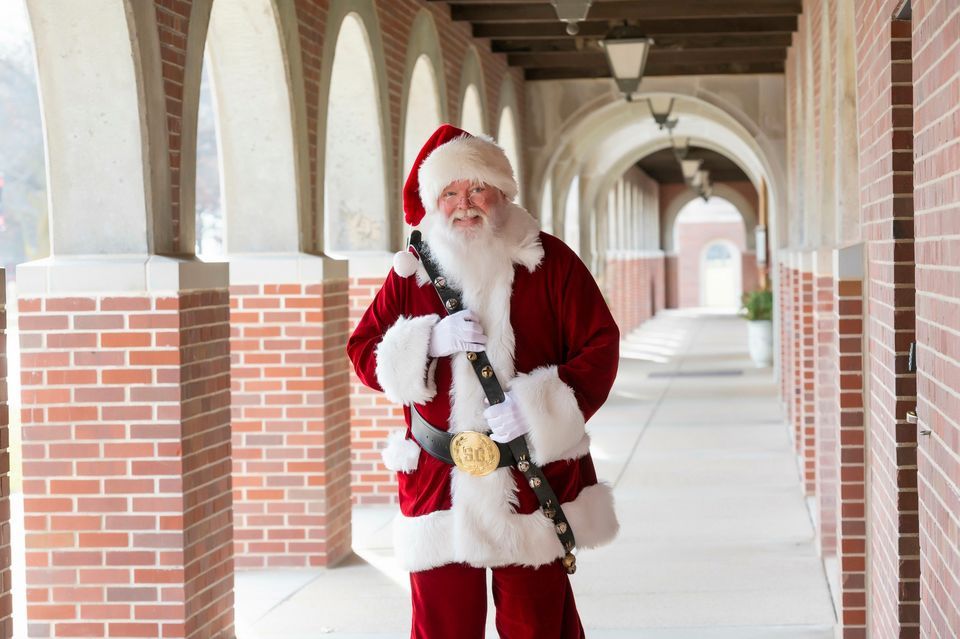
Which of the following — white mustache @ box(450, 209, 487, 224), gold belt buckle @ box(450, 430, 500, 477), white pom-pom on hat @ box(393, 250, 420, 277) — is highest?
white mustache @ box(450, 209, 487, 224)

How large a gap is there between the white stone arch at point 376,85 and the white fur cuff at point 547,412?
3542 millimetres

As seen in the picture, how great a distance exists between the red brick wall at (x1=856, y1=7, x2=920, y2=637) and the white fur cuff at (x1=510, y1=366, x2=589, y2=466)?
0.94 m

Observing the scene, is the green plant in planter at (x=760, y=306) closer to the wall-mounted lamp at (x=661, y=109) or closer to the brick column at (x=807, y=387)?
the wall-mounted lamp at (x=661, y=109)

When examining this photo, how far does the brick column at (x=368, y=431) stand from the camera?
8.53m

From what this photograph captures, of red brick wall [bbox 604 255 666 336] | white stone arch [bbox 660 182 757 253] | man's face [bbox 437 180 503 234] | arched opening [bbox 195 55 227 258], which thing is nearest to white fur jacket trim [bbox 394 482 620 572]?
man's face [bbox 437 180 503 234]

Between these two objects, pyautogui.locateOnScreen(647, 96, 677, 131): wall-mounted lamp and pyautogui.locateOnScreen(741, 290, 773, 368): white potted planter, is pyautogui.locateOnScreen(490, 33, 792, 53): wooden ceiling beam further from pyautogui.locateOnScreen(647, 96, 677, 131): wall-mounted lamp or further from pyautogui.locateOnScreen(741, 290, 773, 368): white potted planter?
pyautogui.locateOnScreen(741, 290, 773, 368): white potted planter

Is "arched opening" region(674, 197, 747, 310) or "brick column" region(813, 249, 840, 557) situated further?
"arched opening" region(674, 197, 747, 310)

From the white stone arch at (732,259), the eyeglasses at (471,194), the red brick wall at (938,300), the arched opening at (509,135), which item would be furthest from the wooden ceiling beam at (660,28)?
the white stone arch at (732,259)

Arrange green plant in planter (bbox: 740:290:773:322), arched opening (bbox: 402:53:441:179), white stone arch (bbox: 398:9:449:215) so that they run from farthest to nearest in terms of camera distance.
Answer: green plant in planter (bbox: 740:290:773:322) → arched opening (bbox: 402:53:441:179) → white stone arch (bbox: 398:9:449:215)

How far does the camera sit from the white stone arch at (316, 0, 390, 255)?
6852 mm

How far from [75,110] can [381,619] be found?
7.66 ft

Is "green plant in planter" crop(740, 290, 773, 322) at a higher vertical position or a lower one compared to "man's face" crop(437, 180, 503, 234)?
lower

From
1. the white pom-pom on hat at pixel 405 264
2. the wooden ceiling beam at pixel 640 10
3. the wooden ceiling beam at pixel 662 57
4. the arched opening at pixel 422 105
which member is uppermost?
the wooden ceiling beam at pixel 662 57

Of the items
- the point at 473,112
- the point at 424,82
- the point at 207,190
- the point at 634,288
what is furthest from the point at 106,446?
the point at 634,288
